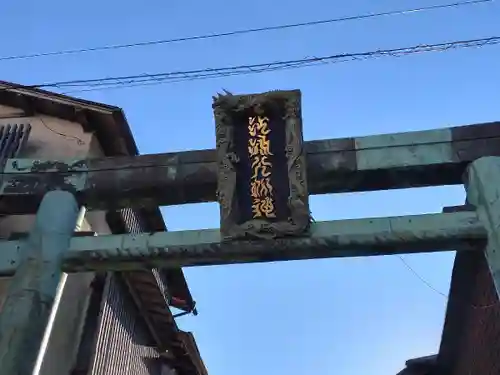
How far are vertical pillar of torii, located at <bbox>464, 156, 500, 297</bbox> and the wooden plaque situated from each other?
220 cm

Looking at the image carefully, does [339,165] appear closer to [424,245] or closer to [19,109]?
[424,245]

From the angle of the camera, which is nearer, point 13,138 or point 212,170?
point 212,170

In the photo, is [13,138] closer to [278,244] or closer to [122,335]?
[122,335]

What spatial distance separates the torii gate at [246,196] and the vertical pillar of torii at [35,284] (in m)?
0.01

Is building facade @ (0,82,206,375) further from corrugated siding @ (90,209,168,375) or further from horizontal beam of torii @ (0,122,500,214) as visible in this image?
horizontal beam of torii @ (0,122,500,214)

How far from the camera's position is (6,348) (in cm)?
684

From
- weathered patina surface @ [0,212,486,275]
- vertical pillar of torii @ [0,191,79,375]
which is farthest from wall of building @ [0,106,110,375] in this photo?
weathered patina surface @ [0,212,486,275]

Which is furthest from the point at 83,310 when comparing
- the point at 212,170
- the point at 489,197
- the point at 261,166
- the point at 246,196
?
the point at 489,197

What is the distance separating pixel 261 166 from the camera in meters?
8.11

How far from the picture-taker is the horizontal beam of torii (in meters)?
8.13

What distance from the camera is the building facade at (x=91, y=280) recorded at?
1018 cm

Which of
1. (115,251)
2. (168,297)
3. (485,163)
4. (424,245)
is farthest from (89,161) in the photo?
(168,297)

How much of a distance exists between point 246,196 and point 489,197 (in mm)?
3129

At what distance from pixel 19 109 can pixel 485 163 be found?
9.24 metres
